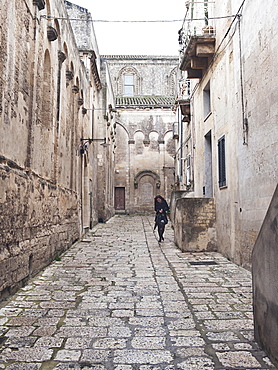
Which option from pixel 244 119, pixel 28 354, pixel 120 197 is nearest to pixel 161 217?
pixel 244 119

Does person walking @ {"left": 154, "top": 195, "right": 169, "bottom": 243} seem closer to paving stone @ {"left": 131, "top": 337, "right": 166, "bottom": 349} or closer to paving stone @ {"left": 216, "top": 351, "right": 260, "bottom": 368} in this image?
paving stone @ {"left": 131, "top": 337, "right": 166, "bottom": 349}

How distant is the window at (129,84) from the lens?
34.4 metres

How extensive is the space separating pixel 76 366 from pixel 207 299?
260 cm

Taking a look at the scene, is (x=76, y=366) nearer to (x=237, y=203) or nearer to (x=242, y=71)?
(x=237, y=203)

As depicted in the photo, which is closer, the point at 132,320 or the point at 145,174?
the point at 132,320

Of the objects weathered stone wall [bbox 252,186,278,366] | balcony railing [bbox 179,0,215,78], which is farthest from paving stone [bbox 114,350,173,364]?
balcony railing [bbox 179,0,215,78]

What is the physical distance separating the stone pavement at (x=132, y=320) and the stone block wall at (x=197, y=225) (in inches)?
75.6

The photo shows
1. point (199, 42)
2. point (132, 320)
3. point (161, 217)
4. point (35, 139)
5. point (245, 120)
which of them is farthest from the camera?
point (161, 217)

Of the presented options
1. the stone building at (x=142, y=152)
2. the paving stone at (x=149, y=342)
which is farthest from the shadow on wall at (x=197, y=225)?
the stone building at (x=142, y=152)

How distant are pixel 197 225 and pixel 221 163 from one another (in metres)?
1.90

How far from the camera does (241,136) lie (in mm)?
7461

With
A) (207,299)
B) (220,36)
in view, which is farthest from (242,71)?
(207,299)

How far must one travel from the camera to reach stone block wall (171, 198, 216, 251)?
9.46m

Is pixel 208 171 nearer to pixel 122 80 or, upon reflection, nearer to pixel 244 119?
pixel 244 119
